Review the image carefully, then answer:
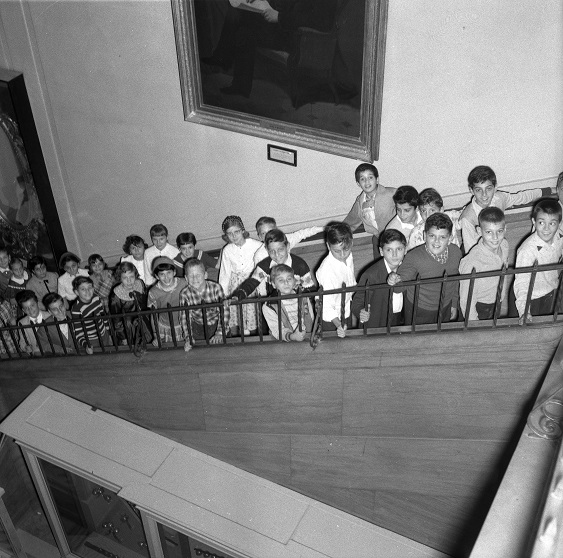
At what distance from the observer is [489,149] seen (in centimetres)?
576

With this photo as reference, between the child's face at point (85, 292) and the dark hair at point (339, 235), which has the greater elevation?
the dark hair at point (339, 235)

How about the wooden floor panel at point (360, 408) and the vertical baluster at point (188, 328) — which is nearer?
the wooden floor panel at point (360, 408)

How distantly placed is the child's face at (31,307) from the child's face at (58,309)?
180 millimetres

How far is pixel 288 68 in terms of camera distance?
616 cm

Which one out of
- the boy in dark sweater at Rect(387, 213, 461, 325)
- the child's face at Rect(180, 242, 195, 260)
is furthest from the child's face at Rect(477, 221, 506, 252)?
the child's face at Rect(180, 242, 195, 260)

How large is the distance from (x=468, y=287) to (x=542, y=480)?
1465 millimetres

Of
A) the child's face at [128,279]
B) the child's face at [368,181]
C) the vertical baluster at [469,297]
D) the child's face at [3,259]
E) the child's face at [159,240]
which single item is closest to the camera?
the vertical baluster at [469,297]

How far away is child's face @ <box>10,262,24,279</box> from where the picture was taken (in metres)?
7.01

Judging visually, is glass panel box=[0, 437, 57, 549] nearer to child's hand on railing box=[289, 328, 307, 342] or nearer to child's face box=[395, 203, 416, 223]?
child's hand on railing box=[289, 328, 307, 342]

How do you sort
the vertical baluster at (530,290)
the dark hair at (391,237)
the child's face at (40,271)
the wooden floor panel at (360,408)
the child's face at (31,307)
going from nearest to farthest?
the vertical baluster at (530,290)
the dark hair at (391,237)
the wooden floor panel at (360,408)
the child's face at (31,307)
the child's face at (40,271)

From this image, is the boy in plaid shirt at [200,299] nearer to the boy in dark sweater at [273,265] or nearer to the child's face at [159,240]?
the boy in dark sweater at [273,265]

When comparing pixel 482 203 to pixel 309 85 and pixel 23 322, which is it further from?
pixel 23 322

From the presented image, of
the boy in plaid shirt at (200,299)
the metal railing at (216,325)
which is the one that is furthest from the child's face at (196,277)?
the metal railing at (216,325)

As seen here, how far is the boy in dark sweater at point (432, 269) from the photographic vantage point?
4.56 meters
